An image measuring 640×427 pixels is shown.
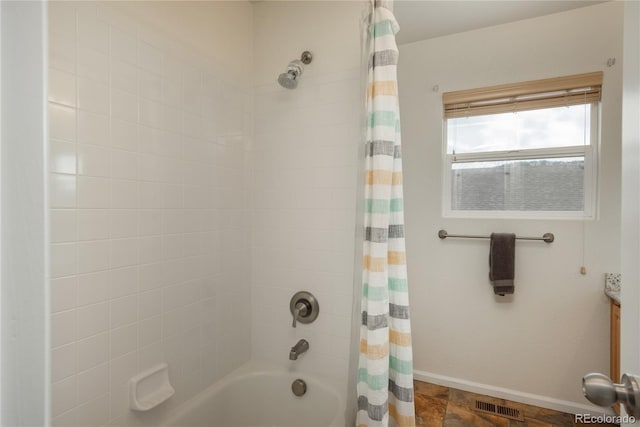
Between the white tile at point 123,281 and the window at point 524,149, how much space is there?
6.32 ft

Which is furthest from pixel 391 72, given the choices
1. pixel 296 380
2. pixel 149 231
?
pixel 296 380

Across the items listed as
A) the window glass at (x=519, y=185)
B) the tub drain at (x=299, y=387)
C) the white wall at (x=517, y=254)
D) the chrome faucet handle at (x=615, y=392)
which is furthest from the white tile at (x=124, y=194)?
the window glass at (x=519, y=185)

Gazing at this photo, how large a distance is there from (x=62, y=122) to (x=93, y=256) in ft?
1.39

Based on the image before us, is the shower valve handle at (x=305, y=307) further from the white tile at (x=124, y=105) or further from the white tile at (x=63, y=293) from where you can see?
the white tile at (x=124, y=105)

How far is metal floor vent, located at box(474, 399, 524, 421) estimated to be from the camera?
176 centimetres

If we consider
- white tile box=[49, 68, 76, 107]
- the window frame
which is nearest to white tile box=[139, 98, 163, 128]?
white tile box=[49, 68, 76, 107]

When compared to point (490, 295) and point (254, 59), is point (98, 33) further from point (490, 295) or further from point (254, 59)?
point (490, 295)

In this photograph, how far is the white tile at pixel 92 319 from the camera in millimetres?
942

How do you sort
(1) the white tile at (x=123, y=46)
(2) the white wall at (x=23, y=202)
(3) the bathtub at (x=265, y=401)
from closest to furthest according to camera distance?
(2) the white wall at (x=23, y=202), (1) the white tile at (x=123, y=46), (3) the bathtub at (x=265, y=401)

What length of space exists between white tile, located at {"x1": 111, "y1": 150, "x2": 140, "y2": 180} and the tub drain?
1247 millimetres

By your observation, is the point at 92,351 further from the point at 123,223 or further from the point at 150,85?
the point at 150,85

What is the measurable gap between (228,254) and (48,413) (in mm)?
1325

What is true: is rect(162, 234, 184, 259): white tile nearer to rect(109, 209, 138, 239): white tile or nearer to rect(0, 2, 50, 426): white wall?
rect(109, 209, 138, 239): white tile

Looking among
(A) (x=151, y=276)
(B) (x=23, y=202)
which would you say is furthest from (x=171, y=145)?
(B) (x=23, y=202)
